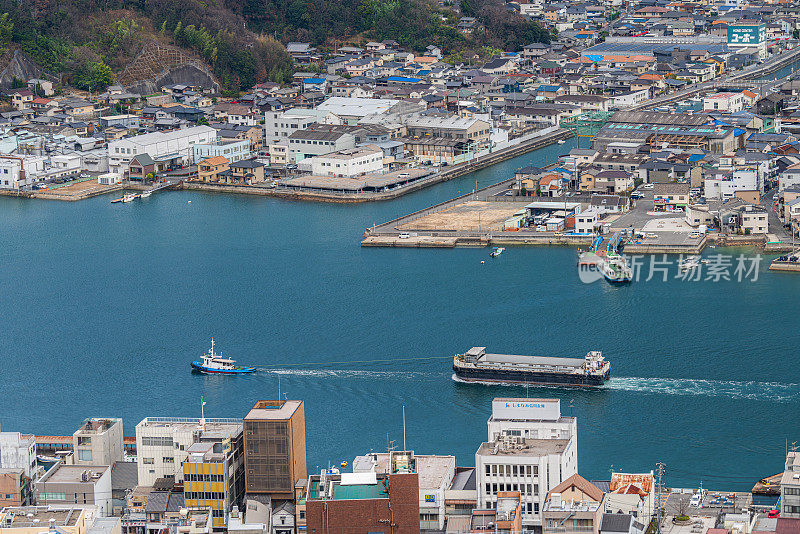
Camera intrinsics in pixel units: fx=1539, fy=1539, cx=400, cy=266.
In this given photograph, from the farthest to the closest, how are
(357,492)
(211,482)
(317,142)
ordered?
(317,142) → (211,482) → (357,492)

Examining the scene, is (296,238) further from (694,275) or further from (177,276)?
(694,275)

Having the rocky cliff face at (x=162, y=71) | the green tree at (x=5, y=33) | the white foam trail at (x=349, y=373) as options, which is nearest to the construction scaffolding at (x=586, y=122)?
the rocky cliff face at (x=162, y=71)

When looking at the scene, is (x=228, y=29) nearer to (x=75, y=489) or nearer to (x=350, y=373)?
(x=350, y=373)

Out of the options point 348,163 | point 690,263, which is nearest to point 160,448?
point 690,263

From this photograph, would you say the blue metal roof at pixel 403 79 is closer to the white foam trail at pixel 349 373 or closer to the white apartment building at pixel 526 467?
the white foam trail at pixel 349 373

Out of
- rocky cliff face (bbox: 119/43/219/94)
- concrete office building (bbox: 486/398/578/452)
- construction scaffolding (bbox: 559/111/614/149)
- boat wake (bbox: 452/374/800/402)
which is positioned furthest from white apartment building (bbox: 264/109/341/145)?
concrete office building (bbox: 486/398/578/452)

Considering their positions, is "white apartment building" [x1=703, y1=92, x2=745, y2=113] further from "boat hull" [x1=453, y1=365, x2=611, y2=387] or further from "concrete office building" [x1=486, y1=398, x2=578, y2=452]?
"concrete office building" [x1=486, y1=398, x2=578, y2=452]
